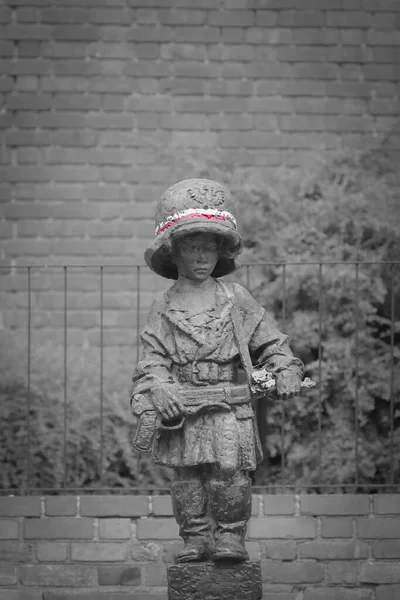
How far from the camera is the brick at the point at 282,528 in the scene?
657 cm

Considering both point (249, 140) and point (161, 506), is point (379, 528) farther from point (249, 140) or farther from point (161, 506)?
point (249, 140)

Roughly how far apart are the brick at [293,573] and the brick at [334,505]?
13.2 inches

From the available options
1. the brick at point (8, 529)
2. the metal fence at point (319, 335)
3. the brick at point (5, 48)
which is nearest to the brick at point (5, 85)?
the brick at point (5, 48)

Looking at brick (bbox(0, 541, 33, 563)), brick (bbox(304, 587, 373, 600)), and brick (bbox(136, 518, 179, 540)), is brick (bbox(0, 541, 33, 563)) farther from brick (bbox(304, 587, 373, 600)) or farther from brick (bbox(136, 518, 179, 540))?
brick (bbox(304, 587, 373, 600))

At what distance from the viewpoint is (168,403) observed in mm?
4504

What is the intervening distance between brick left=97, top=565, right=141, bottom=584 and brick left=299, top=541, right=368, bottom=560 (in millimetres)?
1047

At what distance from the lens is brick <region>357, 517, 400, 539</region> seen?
259 inches

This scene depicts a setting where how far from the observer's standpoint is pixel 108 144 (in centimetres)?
848

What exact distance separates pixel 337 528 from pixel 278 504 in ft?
1.31

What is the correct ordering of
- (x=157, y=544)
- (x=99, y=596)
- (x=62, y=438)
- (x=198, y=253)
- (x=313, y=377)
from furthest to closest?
(x=313, y=377), (x=62, y=438), (x=157, y=544), (x=99, y=596), (x=198, y=253)

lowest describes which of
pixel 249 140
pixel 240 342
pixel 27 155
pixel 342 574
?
pixel 342 574

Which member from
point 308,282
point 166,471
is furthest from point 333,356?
point 166,471

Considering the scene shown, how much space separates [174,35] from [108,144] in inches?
40.6

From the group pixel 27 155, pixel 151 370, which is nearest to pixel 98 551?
pixel 151 370
